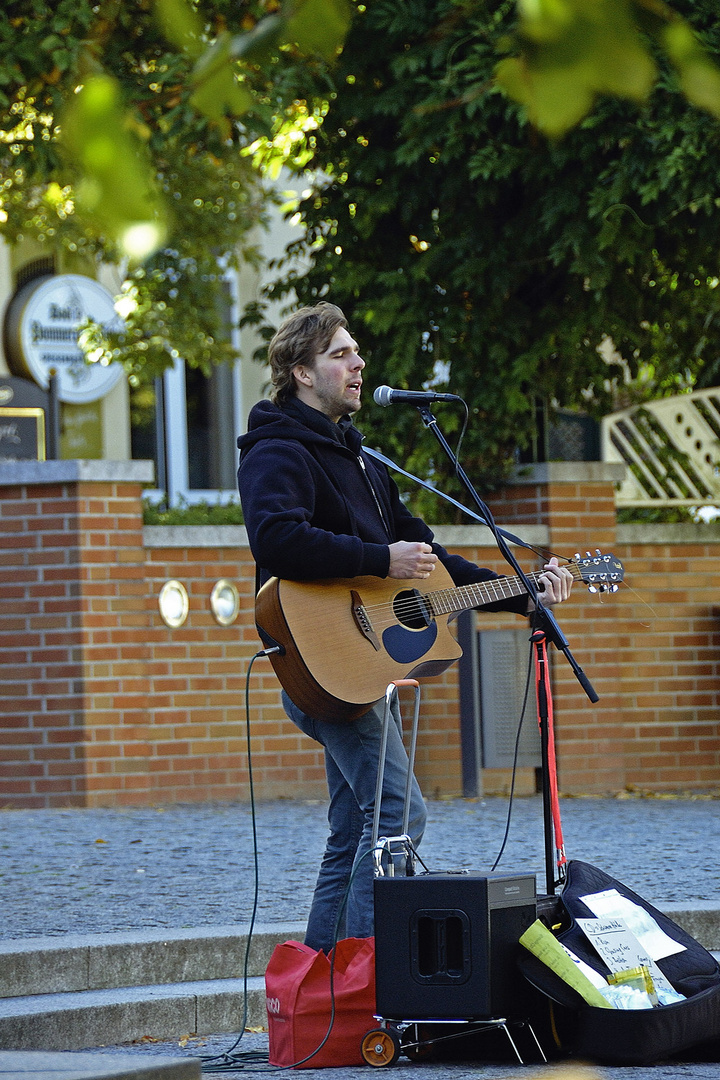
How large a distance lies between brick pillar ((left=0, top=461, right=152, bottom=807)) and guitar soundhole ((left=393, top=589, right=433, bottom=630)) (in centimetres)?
423

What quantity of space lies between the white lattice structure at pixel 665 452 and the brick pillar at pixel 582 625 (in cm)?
28

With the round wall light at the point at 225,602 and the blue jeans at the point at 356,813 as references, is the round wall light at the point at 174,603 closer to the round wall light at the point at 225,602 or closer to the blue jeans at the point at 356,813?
the round wall light at the point at 225,602

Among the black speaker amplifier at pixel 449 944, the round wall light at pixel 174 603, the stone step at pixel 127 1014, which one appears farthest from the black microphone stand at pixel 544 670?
the round wall light at pixel 174 603

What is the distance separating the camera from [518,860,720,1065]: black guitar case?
371 centimetres

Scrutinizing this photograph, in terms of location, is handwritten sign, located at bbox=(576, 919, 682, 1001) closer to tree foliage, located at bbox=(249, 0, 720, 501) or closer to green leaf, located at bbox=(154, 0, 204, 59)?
green leaf, located at bbox=(154, 0, 204, 59)

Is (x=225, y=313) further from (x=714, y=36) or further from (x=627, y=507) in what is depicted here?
(x=714, y=36)

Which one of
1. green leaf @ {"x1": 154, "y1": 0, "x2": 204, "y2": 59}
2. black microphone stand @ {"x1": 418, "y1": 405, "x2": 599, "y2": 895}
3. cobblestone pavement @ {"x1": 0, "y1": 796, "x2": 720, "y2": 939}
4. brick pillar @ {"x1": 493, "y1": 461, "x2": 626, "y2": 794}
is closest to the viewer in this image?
green leaf @ {"x1": 154, "y1": 0, "x2": 204, "y2": 59}

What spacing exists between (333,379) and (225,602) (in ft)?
15.2

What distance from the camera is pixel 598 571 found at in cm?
459

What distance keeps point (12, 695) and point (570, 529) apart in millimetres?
3591

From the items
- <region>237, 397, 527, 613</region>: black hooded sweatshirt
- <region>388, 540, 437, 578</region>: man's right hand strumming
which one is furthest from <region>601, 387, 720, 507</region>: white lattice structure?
<region>388, 540, 437, 578</region>: man's right hand strumming

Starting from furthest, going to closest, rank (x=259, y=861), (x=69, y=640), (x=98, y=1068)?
(x=69, y=640)
(x=259, y=861)
(x=98, y=1068)

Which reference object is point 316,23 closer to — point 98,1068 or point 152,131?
point 98,1068

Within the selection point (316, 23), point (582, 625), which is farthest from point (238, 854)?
point (316, 23)
